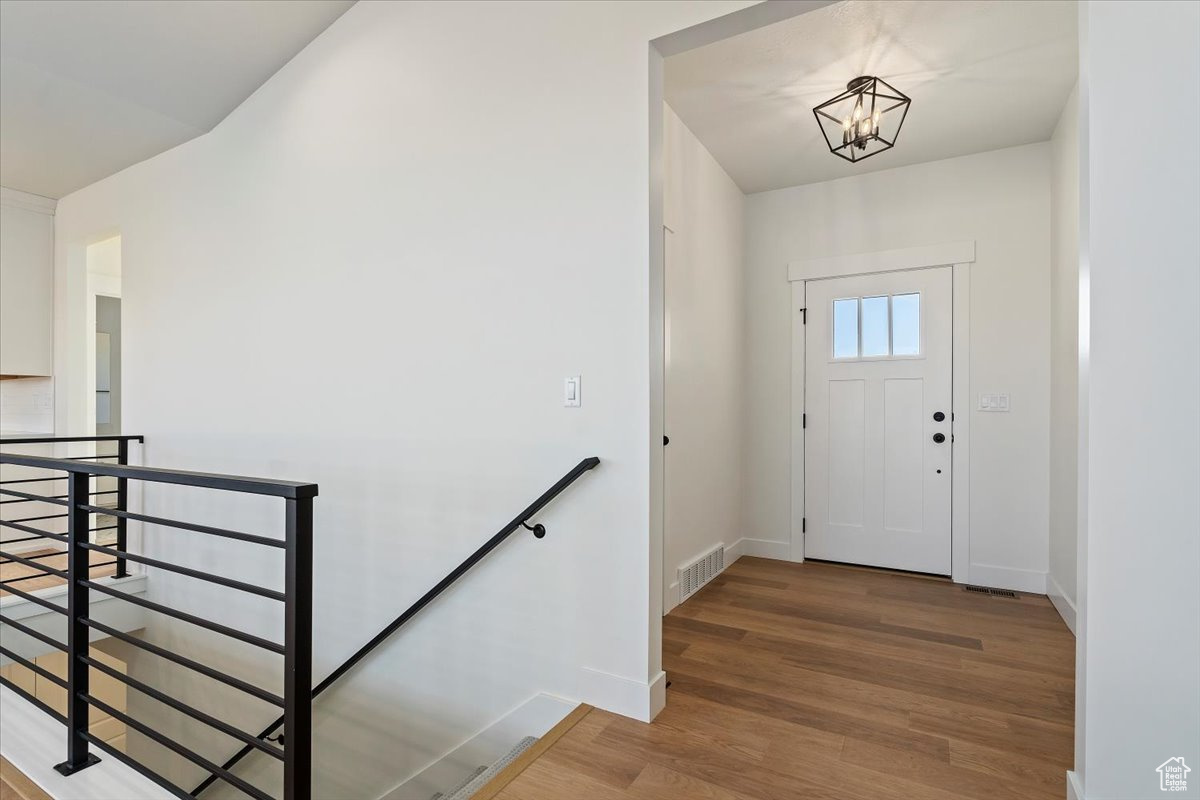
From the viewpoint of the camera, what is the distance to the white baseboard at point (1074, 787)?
Result: 5.18 ft

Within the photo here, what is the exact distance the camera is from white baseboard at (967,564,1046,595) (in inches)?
148

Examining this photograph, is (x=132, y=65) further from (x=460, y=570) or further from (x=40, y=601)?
(x=460, y=570)

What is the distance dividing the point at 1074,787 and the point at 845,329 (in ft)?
10.7

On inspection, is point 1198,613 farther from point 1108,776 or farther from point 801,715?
point 801,715

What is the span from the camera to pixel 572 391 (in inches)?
95.3

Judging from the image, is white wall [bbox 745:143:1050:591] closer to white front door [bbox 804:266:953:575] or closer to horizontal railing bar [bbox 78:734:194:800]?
white front door [bbox 804:266:953:575]

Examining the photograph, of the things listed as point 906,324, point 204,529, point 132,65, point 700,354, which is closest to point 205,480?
point 204,529

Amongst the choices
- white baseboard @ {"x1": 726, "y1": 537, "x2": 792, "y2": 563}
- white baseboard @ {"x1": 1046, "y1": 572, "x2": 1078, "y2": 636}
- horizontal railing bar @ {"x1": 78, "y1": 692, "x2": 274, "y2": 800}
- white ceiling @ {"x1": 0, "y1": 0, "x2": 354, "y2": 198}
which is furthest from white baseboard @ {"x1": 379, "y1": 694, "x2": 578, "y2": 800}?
white ceiling @ {"x1": 0, "y1": 0, "x2": 354, "y2": 198}

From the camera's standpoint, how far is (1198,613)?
4.80ft

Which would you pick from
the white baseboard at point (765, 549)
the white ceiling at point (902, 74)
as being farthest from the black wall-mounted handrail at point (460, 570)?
the white baseboard at point (765, 549)

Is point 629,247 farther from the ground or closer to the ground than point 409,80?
closer to the ground

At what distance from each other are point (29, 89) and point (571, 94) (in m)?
3.51

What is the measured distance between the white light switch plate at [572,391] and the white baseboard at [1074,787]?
74.4 inches

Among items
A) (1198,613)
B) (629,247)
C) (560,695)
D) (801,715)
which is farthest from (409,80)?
(1198,613)
